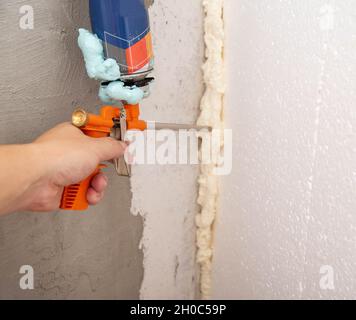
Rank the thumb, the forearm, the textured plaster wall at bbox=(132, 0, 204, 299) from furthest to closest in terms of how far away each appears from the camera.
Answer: the textured plaster wall at bbox=(132, 0, 204, 299), the thumb, the forearm

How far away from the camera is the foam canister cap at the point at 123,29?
70cm

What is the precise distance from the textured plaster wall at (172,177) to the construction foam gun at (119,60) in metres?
0.17

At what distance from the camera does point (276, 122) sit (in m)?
0.91

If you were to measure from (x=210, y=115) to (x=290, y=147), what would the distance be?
261mm

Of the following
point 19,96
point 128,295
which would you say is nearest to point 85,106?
point 19,96

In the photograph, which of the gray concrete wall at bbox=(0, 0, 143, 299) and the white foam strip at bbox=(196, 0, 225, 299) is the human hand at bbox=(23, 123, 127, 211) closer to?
the gray concrete wall at bbox=(0, 0, 143, 299)

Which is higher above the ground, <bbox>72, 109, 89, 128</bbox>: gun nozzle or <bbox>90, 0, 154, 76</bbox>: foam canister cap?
<bbox>90, 0, 154, 76</bbox>: foam canister cap

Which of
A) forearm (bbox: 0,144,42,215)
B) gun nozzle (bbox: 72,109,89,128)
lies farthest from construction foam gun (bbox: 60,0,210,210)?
forearm (bbox: 0,144,42,215)

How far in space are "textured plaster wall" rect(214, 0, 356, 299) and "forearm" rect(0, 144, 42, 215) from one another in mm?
517

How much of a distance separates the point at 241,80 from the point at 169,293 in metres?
0.63

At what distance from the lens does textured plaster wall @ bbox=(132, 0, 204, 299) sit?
962mm

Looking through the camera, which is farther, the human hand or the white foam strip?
the white foam strip

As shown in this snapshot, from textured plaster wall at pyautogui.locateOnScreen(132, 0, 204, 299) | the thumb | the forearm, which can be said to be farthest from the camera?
textured plaster wall at pyautogui.locateOnScreen(132, 0, 204, 299)

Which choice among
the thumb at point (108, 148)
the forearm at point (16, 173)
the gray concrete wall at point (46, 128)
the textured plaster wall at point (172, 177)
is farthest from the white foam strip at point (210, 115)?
the forearm at point (16, 173)
